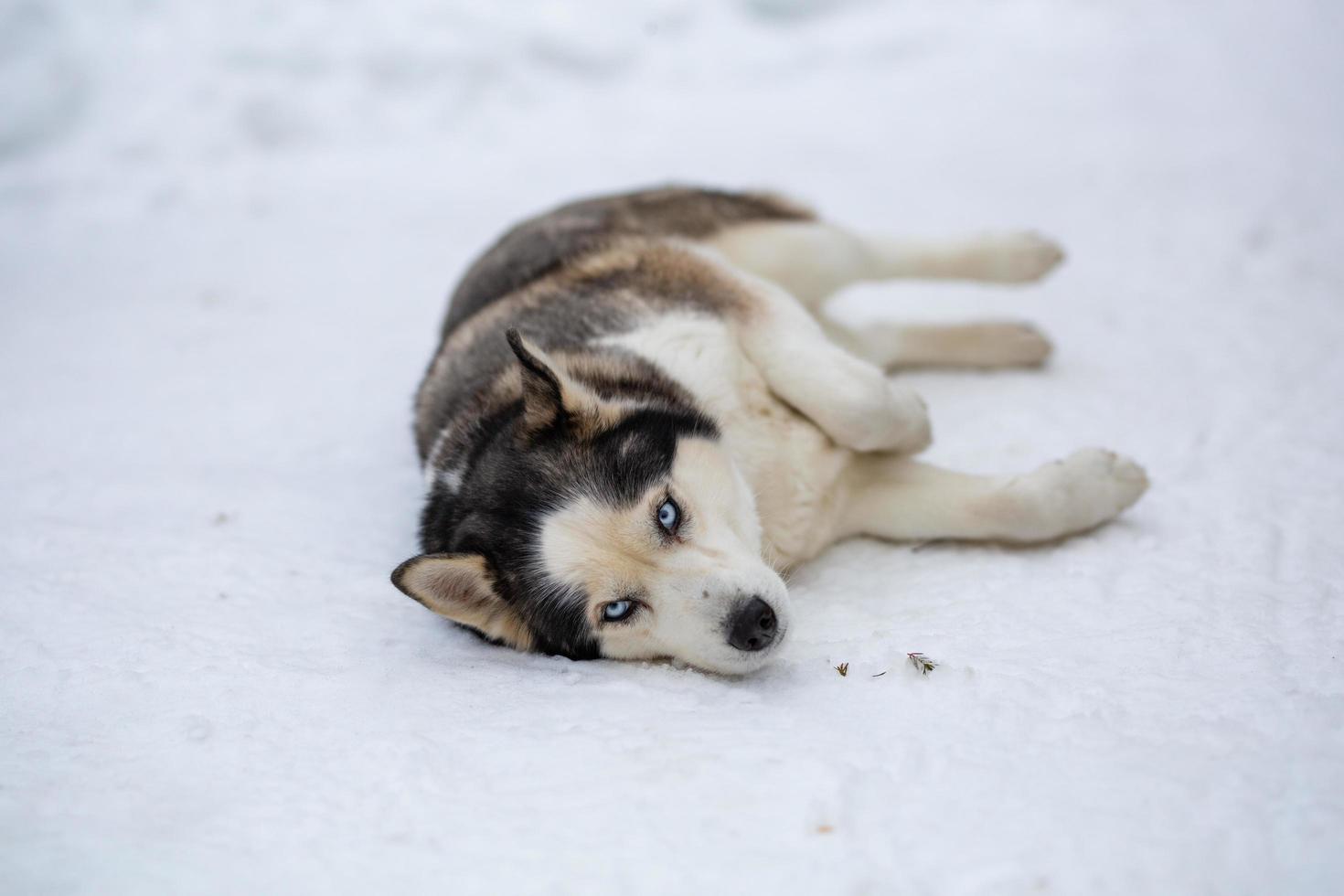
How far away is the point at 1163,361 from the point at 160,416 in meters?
4.61

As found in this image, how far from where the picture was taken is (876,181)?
6664 mm

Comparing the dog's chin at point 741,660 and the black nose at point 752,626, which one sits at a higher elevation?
the black nose at point 752,626

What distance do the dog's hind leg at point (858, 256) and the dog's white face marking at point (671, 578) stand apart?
1.79 metres

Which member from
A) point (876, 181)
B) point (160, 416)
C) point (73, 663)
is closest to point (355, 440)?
point (160, 416)

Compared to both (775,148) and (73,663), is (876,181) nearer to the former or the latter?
(775,148)

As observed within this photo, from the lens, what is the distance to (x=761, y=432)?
3.33 metres

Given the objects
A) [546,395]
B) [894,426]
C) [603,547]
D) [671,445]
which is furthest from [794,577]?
[546,395]

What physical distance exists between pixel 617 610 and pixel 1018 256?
2879 mm

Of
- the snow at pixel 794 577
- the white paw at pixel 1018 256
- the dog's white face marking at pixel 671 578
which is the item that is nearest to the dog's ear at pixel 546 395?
the dog's white face marking at pixel 671 578

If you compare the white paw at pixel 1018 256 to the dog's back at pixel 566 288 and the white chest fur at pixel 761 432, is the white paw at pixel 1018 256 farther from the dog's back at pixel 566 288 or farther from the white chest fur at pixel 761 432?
the white chest fur at pixel 761 432

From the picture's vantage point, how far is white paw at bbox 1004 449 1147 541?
10.7 feet

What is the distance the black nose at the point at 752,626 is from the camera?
2.58m

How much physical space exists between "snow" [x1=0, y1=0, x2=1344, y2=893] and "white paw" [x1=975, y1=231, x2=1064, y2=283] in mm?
484

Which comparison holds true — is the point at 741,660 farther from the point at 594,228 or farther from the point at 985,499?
the point at 594,228
